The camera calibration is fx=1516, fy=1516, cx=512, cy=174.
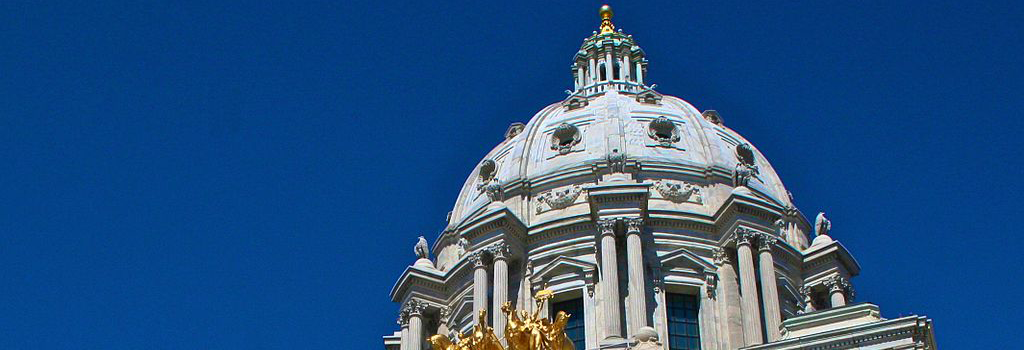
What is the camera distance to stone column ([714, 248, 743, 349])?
5403 centimetres

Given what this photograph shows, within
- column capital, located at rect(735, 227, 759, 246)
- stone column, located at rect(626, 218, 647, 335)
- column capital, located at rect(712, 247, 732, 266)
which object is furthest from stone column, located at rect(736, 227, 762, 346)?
stone column, located at rect(626, 218, 647, 335)

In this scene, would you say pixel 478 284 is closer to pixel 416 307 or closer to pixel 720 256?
pixel 416 307

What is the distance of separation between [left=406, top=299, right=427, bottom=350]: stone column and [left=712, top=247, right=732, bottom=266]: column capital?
1138cm

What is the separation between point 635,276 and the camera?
5391 cm

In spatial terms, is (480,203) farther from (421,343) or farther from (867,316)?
(867,316)

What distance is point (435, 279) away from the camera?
59469 mm

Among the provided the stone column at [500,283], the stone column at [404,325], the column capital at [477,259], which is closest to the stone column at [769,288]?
the stone column at [500,283]

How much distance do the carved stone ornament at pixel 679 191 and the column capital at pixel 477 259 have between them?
758 centimetres

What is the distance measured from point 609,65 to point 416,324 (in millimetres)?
18335

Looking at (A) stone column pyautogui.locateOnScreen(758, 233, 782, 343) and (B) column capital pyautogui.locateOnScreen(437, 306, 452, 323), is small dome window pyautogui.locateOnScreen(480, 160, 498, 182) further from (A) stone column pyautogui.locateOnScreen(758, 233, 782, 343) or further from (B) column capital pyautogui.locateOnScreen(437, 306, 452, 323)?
(A) stone column pyautogui.locateOnScreen(758, 233, 782, 343)

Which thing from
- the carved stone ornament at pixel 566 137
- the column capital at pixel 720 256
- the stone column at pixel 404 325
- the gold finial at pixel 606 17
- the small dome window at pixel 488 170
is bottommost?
the stone column at pixel 404 325

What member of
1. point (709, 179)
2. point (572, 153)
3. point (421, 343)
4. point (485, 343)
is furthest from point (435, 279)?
point (485, 343)

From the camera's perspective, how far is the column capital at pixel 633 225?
182 feet

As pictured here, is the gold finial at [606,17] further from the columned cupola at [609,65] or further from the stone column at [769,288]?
the stone column at [769,288]
